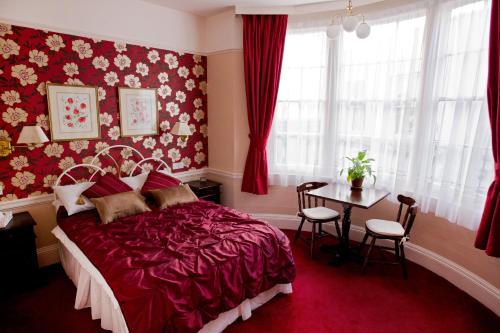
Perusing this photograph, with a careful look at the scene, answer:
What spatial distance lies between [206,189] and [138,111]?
132cm

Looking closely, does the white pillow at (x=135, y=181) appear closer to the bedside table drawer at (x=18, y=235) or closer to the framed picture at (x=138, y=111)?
the framed picture at (x=138, y=111)

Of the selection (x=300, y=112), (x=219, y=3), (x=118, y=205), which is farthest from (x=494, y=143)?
(x=118, y=205)

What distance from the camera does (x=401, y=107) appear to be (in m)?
3.22

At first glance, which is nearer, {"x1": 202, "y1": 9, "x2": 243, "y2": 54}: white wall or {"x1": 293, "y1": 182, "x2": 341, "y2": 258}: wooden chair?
{"x1": 293, "y1": 182, "x2": 341, "y2": 258}: wooden chair

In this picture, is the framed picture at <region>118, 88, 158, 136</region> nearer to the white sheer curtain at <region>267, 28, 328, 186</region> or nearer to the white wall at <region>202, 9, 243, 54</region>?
the white wall at <region>202, 9, 243, 54</region>

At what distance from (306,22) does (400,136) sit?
181cm

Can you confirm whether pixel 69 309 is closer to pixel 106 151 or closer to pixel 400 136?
pixel 106 151

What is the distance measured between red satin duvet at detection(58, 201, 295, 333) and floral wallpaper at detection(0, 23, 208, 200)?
2.13 feet

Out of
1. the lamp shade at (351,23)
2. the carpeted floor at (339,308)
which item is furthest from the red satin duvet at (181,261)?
the lamp shade at (351,23)

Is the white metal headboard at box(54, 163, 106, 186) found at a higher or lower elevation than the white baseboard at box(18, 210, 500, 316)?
higher

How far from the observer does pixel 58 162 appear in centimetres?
313

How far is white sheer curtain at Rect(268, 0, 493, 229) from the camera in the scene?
8.55 feet

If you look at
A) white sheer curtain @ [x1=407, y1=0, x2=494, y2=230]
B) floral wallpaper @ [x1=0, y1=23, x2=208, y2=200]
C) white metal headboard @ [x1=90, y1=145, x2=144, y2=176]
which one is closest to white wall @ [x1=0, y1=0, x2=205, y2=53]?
floral wallpaper @ [x1=0, y1=23, x2=208, y2=200]

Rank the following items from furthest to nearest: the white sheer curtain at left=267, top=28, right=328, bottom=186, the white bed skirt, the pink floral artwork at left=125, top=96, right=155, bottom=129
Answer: the white sheer curtain at left=267, top=28, right=328, bottom=186 < the pink floral artwork at left=125, top=96, right=155, bottom=129 < the white bed skirt
